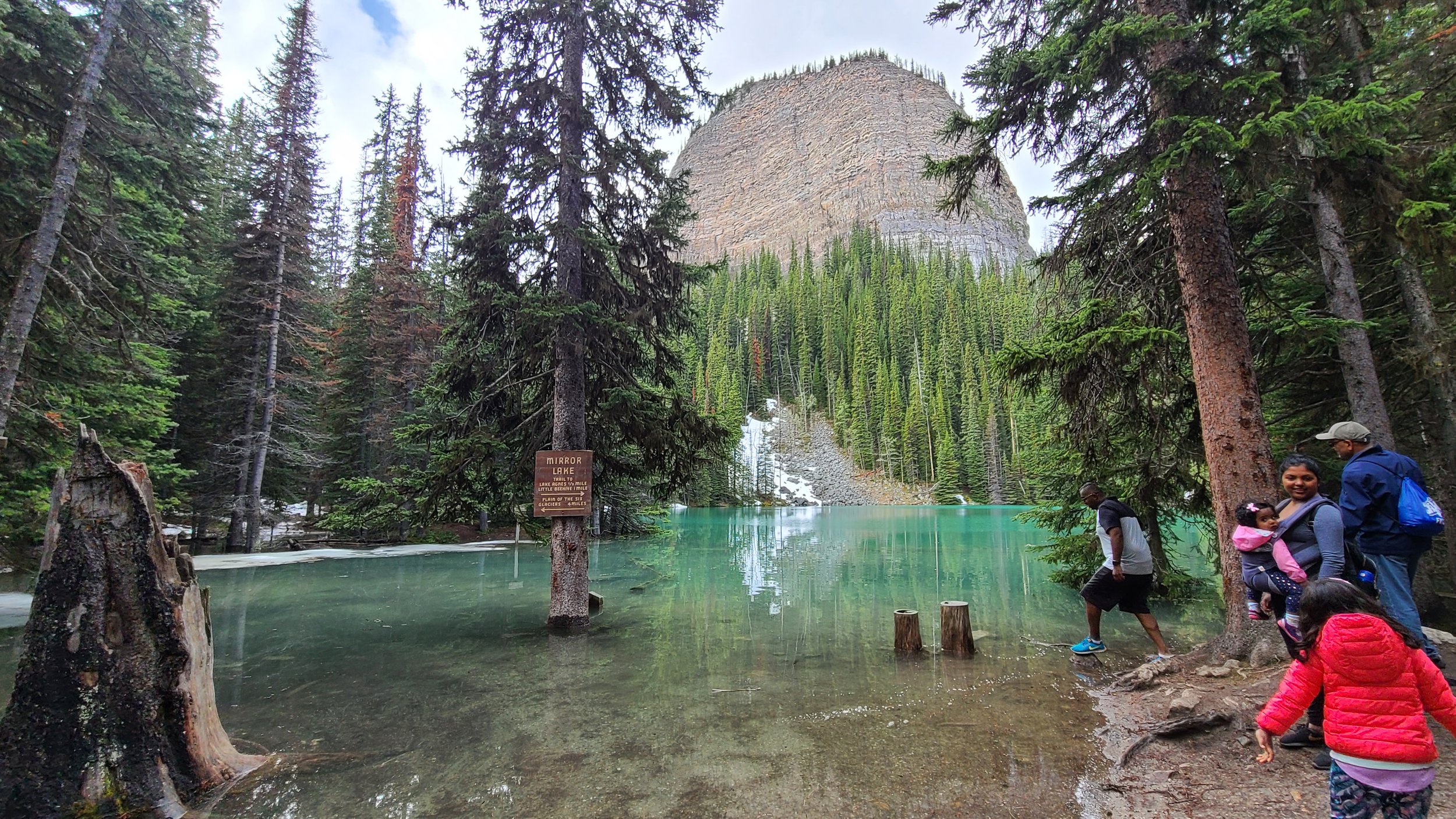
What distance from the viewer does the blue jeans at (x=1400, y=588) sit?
391 centimetres

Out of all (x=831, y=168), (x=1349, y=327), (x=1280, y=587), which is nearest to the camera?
(x=1280, y=587)

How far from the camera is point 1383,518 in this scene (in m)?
4.00

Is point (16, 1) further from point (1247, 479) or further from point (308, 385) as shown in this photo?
point (1247, 479)

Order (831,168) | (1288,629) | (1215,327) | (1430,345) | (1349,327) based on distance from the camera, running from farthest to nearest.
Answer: (831,168)
(1349,327)
(1430,345)
(1215,327)
(1288,629)

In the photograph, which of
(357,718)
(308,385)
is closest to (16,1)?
(357,718)

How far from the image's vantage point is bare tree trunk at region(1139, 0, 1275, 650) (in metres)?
5.45

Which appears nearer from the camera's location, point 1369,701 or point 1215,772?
point 1369,701

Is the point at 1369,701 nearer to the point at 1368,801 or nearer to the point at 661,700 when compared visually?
the point at 1368,801

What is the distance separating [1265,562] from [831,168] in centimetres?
15582

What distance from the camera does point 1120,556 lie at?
6266 mm

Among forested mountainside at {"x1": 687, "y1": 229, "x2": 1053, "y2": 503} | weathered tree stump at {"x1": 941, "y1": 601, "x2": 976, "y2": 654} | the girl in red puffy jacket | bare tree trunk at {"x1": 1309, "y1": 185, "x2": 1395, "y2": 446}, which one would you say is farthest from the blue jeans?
forested mountainside at {"x1": 687, "y1": 229, "x2": 1053, "y2": 503}

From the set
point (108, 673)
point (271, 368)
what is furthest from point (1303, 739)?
point (271, 368)

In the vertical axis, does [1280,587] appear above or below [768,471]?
below

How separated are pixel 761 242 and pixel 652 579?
462 feet
